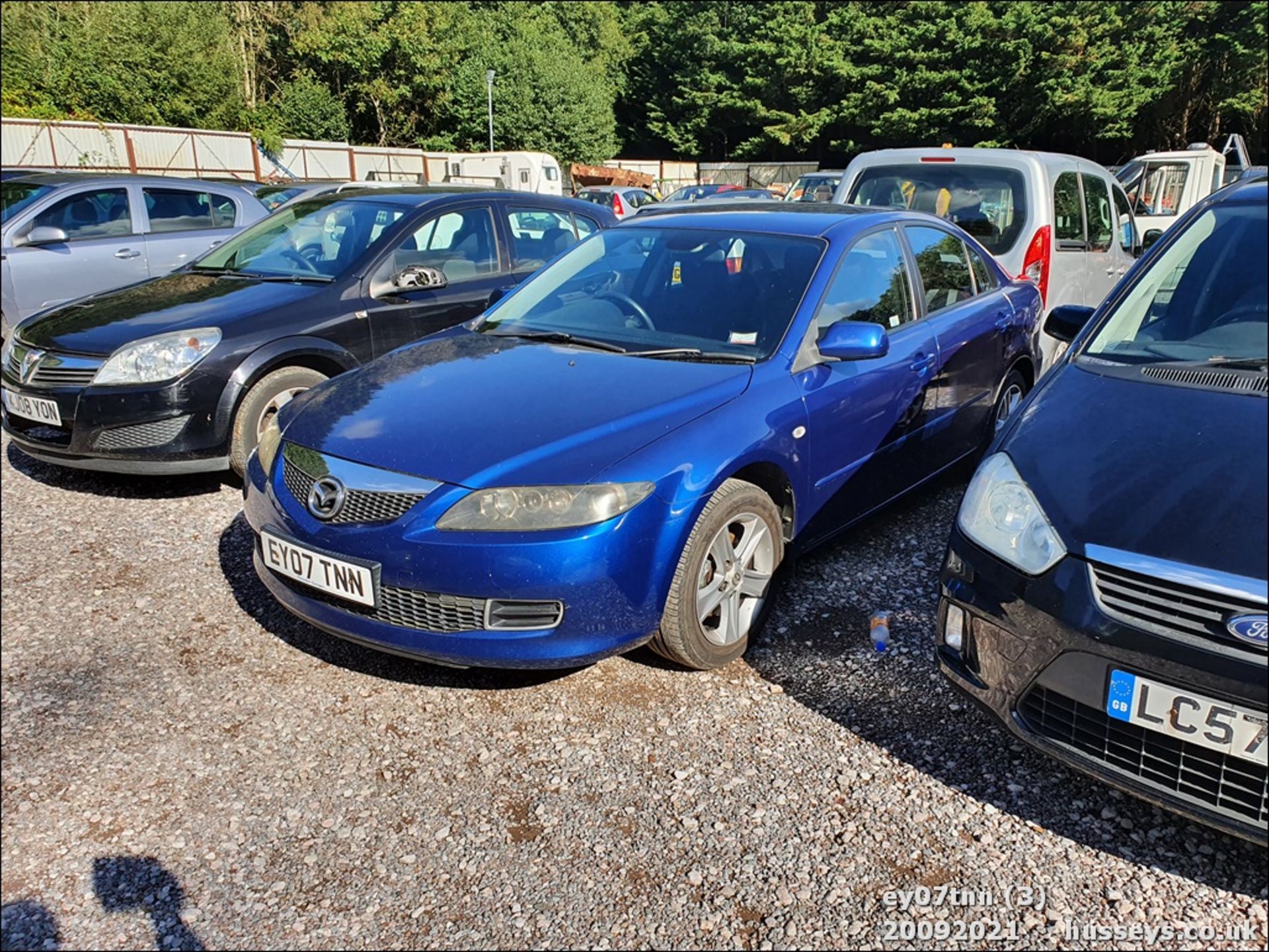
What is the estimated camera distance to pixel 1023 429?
2703 mm

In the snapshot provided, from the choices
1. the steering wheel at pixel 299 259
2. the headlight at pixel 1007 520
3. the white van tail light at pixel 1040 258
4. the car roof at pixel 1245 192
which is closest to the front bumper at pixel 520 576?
the headlight at pixel 1007 520

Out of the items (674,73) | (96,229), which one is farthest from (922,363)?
(674,73)

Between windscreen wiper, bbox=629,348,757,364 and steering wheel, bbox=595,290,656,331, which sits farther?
steering wheel, bbox=595,290,656,331

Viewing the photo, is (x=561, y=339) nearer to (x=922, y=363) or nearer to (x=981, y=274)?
(x=922, y=363)

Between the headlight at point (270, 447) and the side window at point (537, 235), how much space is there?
114 inches

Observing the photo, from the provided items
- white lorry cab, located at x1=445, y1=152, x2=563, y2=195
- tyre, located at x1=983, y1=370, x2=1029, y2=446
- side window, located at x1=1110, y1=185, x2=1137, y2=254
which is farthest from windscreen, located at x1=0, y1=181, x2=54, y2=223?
white lorry cab, located at x1=445, y1=152, x2=563, y2=195

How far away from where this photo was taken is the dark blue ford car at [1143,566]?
2021 millimetres

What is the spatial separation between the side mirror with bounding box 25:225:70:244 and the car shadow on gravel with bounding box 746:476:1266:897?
6604 millimetres

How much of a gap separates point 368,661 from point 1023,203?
5.52 m

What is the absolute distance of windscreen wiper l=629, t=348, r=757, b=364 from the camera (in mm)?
3410

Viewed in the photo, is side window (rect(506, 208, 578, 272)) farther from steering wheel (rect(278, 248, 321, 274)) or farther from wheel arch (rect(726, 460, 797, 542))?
wheel arch (rect(726, 460, 797, 542))

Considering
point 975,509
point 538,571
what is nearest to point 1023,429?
point 975,509

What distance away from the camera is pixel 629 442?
2.87 m

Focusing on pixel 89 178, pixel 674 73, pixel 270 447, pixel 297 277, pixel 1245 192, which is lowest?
pixel 270 447
